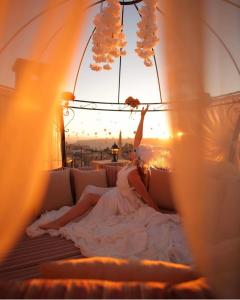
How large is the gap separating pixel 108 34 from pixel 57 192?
6.37ft

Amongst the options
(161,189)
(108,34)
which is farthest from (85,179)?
(108,34)

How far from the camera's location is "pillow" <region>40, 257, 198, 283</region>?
0.93 meters

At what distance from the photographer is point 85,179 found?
3523mm

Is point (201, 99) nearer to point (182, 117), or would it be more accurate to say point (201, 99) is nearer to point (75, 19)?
point (182, 117)

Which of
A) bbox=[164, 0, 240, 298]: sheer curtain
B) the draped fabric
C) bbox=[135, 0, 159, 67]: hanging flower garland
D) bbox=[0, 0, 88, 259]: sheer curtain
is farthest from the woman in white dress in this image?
bbox=[135, 0, 159, 67]: hanging flower garland

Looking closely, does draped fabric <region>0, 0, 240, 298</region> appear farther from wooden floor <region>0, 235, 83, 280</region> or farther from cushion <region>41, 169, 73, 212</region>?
cushion <region>41, 169, 73, 212</region>

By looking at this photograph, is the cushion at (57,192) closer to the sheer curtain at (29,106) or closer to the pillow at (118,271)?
the sheer curtain at (29,106)

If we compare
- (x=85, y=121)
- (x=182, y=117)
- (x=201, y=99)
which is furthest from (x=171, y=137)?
(x=85, y=121)

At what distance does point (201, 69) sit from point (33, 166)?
210 cm

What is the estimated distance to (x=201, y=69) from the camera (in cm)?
122

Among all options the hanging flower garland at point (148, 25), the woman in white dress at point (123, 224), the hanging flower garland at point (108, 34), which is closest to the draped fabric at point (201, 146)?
the hanging flower garland at point (108, 34)

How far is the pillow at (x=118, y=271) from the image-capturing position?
0.93m

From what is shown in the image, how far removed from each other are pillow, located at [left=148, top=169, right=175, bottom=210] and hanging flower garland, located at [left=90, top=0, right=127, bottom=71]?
5.09ft

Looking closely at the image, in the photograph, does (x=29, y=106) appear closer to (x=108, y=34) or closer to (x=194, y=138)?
(x=108, y=34)
